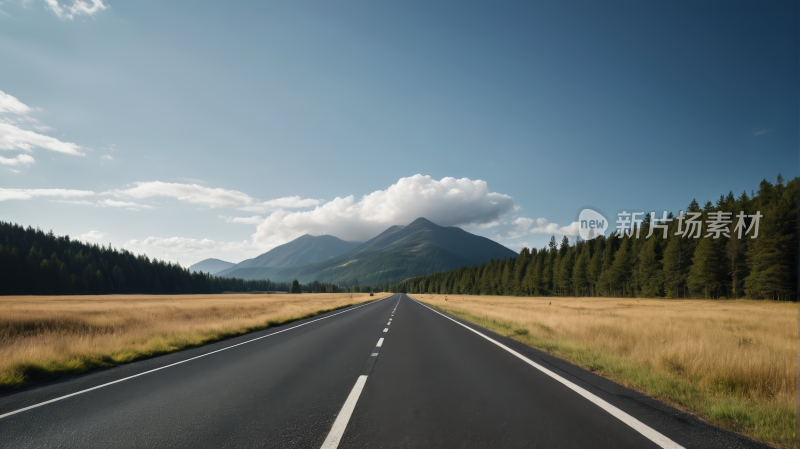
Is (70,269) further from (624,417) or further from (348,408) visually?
(624,417)

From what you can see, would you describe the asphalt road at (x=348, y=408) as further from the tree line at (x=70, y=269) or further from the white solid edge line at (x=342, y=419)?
the tree line at (x=70, y=269)

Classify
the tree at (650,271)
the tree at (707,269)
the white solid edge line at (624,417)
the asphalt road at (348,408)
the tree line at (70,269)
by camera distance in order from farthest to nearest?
1. the tree line at (70,269)
2. the tree at (650,271)
3. the tree at (707,269)
4. the asphalt road at (348,408)
5. the white solid edge line at (624,417)

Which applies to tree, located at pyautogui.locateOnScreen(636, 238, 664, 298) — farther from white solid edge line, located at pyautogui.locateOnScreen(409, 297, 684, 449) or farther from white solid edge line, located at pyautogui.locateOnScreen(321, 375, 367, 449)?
white solid edge line, located at pyautogui.locateOnScreen(321, 375, 367, 449)

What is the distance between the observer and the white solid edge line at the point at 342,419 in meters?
3.63

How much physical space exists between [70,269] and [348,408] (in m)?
120

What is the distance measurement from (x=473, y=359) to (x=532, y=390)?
297cm

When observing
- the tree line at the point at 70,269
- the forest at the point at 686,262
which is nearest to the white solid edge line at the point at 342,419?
the forest at the point at 686,262

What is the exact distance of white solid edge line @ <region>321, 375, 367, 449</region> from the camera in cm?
363

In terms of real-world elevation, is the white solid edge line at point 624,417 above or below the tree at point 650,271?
below

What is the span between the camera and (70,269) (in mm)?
88438

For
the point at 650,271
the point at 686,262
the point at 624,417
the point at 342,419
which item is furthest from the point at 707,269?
the point at 342,419

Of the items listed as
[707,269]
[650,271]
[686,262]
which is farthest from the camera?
[650,271]

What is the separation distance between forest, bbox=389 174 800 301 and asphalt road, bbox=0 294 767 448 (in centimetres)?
5541

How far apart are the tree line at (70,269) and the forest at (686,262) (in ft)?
380
